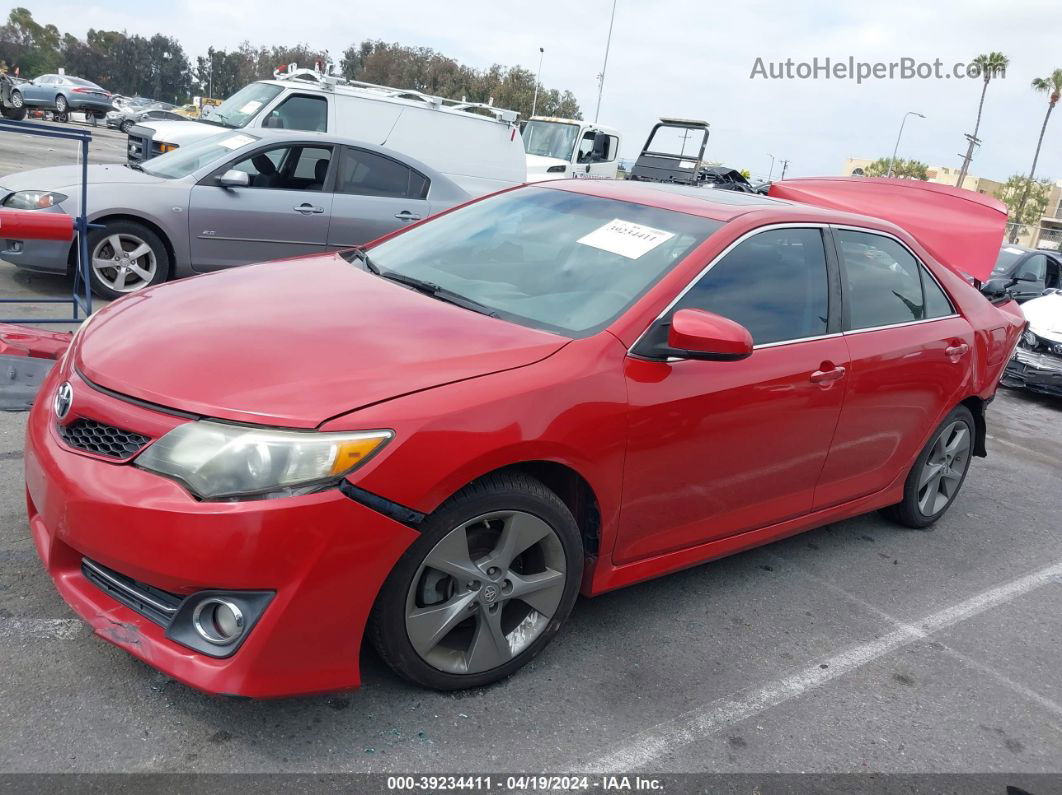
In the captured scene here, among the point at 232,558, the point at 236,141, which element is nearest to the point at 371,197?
the point at 236,141

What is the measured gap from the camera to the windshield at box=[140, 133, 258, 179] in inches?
299

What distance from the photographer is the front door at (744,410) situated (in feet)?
10.0

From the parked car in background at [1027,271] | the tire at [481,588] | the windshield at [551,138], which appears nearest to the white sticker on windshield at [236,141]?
the tire at [481,588]

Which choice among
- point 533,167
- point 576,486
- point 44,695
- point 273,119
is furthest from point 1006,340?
point 533,167

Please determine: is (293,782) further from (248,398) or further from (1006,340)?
(1006,340)

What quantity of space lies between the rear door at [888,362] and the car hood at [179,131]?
28.8ft

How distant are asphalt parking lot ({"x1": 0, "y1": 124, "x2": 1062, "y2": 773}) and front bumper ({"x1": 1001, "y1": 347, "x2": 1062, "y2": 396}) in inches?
212

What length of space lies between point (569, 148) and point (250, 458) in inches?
679

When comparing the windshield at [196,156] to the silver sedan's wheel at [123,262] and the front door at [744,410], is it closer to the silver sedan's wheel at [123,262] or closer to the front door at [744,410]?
the silver sedan's wheel at [123,262]

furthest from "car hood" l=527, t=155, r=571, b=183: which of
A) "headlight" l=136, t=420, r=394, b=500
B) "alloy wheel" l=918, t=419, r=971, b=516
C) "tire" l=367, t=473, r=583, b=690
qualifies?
"headlight" l=136, t=420, r=394, b=500

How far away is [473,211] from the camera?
4.07 metres

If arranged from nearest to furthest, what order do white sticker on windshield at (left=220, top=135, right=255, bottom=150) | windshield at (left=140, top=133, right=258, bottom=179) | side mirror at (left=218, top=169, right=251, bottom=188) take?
side mirror at (left=218, top=169, right=251, bottom=188), windshield at (left=140, top=133, right=258, bottom=179), white sticker on windshield at (left=220, top=135, right=255, bottom=150)

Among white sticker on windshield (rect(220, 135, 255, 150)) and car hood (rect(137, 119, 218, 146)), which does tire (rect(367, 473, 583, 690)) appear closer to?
white sticker on windshield (rect(220, 135, 255, 150))

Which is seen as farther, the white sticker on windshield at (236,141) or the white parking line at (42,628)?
the white sticker on windshield at (236,141)
